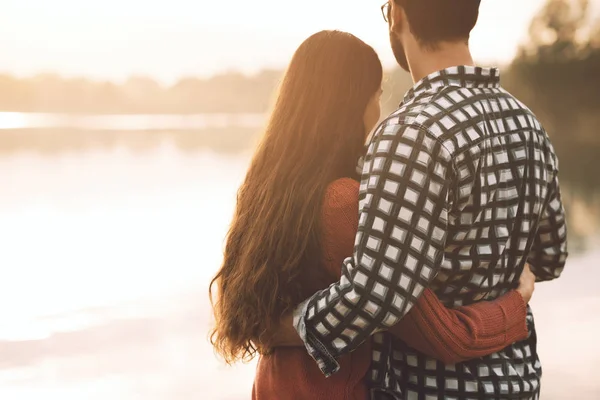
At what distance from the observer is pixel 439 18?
1371 mm

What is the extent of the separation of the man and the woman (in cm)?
5

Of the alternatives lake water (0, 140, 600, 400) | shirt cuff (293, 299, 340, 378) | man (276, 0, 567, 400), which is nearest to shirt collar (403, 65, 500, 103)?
man (276, 0, 567, 400)

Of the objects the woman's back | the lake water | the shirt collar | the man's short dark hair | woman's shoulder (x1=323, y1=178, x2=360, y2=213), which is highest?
the man's short dark hair

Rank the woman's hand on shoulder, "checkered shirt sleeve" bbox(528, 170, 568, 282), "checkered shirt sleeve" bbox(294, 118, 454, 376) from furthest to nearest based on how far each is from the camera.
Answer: "checkered shirt sleeve" bbox(528, 170, 568, 282) → the woman's hand on shoulder → "checkered shirt sleeve" bbox(294, 118, 454, 376)

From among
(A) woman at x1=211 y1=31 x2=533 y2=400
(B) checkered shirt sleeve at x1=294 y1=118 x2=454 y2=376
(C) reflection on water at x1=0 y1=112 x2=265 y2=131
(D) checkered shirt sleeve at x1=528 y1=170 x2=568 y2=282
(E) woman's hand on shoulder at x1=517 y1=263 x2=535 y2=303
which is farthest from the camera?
(C) reflection on water at x1=0 y1=112 x2=265 y2=131

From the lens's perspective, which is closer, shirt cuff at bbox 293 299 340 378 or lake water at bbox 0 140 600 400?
shirt cuff at bbox 293 299 340 378

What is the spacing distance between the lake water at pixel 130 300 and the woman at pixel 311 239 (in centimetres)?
37

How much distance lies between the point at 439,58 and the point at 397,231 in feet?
1.17

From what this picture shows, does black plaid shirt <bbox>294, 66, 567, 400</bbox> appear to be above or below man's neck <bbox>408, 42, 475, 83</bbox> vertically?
below

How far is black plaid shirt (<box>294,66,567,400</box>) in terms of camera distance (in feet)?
4.03

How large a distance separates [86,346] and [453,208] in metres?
4.34

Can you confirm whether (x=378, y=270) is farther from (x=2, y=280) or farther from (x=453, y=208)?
(x=2, y=280)

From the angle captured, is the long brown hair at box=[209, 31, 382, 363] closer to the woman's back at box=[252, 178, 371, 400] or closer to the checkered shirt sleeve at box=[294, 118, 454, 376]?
the woman's back at box=[252, 178, 371, 400]

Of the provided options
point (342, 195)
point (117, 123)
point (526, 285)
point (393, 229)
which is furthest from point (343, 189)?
point (117, 123)
